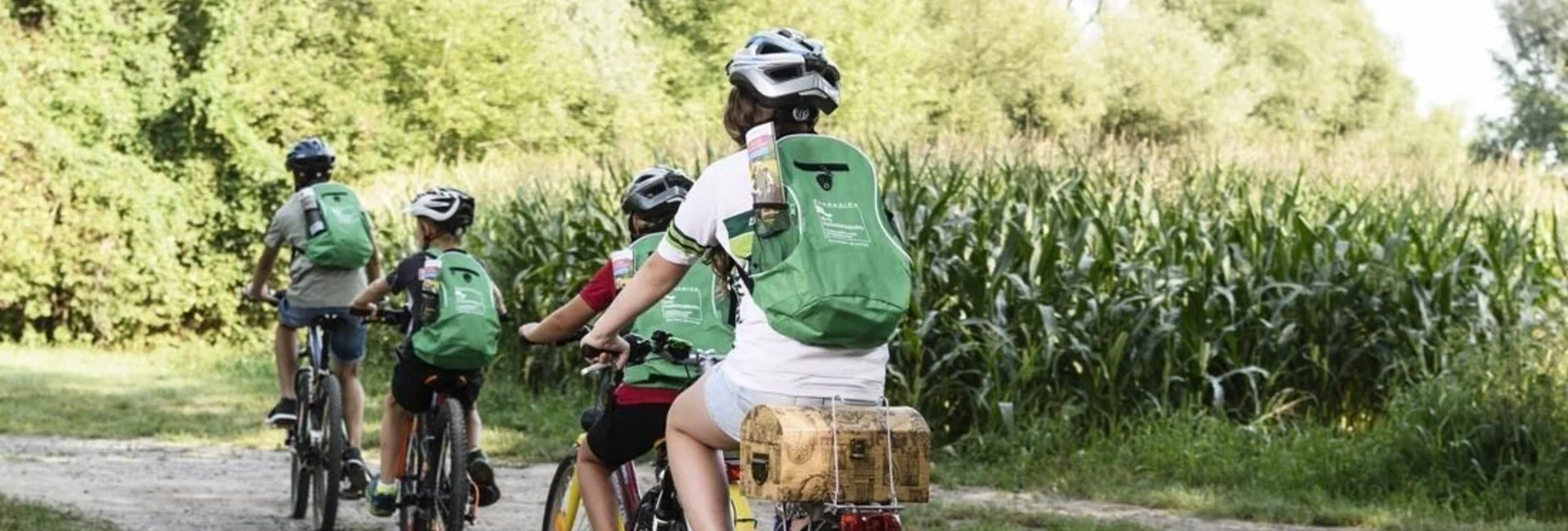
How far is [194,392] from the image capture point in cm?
1831

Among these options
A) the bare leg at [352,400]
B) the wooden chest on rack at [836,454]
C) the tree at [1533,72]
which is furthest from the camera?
the tree at [1533,72]

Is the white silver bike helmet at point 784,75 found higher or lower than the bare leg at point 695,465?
higher

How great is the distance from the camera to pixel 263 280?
A: 10414 mm

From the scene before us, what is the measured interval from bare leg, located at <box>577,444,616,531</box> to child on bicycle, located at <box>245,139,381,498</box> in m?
3.73

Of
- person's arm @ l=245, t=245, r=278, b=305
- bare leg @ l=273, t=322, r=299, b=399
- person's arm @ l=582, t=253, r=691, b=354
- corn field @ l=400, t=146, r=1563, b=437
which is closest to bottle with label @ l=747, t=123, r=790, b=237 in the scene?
person's arm @ l=582, t=253, r=691, b=354

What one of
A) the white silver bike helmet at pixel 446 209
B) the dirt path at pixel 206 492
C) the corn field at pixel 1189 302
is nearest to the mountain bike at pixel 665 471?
the white silver bike helmet at pixel 446 209

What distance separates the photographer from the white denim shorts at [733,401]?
455 centimetres

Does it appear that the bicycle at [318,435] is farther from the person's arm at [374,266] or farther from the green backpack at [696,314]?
the green backpack at [696,314]

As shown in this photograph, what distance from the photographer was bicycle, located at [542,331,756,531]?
5520mm

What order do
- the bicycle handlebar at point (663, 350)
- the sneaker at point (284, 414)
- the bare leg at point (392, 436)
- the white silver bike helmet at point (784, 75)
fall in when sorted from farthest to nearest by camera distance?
the sneaker at point (284, 414) < the bare leg at point (392, 436) < the bicycle handlebar at point (663, 350) < the white silver bike helmet at point (784, 75)

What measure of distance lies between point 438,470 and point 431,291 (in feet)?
2.18

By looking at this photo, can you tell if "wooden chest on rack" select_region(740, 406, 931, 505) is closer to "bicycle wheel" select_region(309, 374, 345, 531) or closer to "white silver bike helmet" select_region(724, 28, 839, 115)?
"white silver bike helmet" select_region(724, 28, 839, 115)

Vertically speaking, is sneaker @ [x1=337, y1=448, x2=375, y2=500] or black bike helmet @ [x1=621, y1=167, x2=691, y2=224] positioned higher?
black bike helmet @ [x1=621, y1=167, x2=691, y2=224]

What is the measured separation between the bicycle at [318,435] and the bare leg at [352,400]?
57 millimetres
